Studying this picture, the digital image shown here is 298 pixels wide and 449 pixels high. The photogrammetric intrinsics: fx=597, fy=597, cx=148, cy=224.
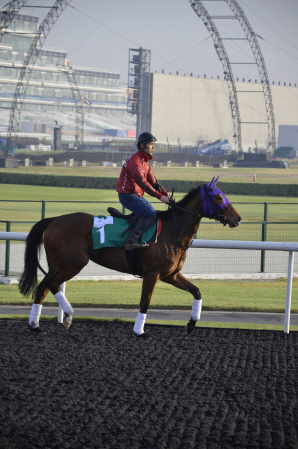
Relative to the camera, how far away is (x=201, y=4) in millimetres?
59156

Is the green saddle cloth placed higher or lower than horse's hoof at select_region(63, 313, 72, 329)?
higher

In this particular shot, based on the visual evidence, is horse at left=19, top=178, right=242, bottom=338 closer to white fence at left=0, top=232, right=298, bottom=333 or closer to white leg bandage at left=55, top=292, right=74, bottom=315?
white leg bandage at left=55, top=292, right=74, bottom=315

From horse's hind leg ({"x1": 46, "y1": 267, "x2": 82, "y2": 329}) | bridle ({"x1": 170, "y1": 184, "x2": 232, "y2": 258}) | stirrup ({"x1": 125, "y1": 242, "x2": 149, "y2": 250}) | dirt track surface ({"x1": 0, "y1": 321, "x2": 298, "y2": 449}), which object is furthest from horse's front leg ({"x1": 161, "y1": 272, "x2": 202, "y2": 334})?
horse's hind leg ({"x1": 46, "y1": 267, "x2": 82, "y2": 329})

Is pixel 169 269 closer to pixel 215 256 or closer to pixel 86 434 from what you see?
pixel 86 434

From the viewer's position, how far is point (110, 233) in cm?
557

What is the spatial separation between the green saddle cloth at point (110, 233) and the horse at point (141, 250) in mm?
77

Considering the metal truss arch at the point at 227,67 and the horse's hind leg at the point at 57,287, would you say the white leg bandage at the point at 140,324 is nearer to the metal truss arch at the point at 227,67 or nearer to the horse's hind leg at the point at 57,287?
the horse's hind leg at the point at 57,287

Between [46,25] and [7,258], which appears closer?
[7,258]

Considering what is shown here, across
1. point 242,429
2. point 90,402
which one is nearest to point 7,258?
point 90,402

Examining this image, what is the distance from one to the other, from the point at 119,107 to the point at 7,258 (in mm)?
96677

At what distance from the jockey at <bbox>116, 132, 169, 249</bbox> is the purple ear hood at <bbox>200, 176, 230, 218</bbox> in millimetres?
350

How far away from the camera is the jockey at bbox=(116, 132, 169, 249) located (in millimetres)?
5492

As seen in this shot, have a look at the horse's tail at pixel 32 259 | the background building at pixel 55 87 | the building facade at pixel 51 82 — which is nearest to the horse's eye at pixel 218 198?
the horse's tail at pixel 32 259

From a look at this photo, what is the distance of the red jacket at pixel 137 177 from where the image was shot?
5.57 m
